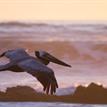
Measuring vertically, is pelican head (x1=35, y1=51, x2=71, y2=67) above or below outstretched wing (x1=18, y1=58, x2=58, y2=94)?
above

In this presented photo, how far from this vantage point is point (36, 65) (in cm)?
772

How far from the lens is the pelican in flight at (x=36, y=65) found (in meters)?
7.68

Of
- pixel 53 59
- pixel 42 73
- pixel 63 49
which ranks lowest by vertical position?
pixel 42 73

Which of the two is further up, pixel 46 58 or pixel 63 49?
pixel 63 49

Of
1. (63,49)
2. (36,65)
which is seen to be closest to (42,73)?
(36,65)

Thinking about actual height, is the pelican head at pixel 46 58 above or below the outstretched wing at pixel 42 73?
above

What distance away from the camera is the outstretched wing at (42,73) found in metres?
7.67

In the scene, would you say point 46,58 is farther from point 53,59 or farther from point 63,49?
Result: point 63,49

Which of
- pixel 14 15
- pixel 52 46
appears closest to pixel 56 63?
pixel 52 46

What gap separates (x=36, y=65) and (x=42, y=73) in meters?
0.12

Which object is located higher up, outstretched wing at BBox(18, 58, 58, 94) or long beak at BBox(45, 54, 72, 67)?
long beak at BBox(45, 54, 72, 67)

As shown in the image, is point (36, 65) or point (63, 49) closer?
point (36, 65)

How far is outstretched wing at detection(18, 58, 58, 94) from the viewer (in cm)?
767

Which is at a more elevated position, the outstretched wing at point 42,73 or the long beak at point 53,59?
the long beak at point 53,59
